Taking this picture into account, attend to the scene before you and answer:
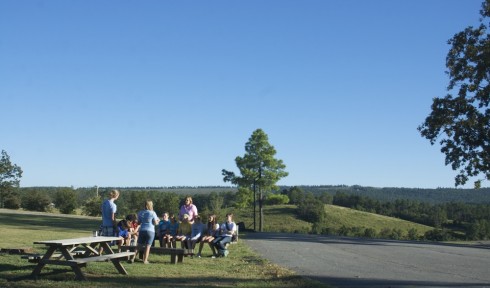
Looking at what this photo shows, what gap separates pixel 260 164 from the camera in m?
44.7

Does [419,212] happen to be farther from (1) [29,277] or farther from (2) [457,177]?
(1) [29,277]

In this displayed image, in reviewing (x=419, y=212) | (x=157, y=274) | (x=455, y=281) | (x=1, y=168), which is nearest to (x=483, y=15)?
(x=455, y=281)

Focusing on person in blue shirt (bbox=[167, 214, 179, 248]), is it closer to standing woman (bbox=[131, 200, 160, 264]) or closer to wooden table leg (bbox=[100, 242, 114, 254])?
standing woman (bbox=[131, 200, 160, 264])

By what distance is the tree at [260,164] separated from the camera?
1742 inches

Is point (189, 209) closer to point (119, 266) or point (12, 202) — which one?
point (119, 266)

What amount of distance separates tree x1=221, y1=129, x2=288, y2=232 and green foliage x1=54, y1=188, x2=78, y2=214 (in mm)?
18094

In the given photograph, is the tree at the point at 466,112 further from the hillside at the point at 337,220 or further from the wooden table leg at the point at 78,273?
the hillside at the point at 337,220

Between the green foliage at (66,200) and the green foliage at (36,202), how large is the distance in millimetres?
1097

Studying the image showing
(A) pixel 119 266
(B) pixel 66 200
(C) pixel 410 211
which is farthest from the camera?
(C) pixel 410 211

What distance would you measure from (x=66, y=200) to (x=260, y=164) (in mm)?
20643

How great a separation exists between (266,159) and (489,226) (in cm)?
2920

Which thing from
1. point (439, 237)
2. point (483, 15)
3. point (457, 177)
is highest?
point (483, 15)

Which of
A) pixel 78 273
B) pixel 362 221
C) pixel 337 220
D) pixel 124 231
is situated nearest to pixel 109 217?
pixel 124 231

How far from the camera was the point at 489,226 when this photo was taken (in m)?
56.1
